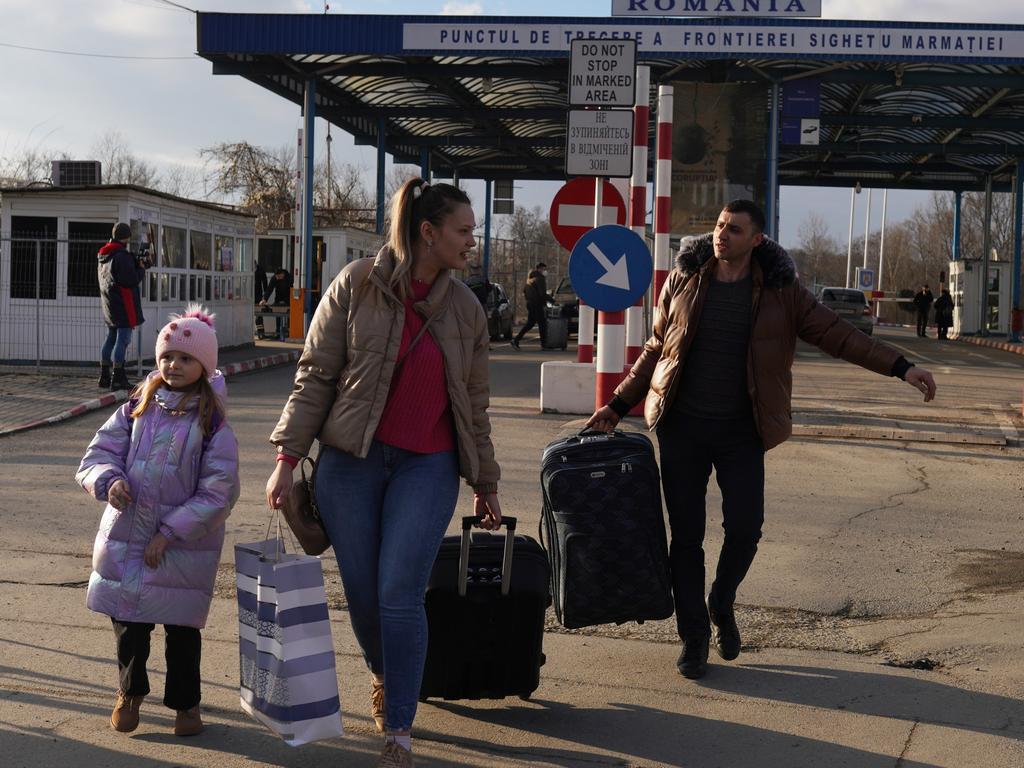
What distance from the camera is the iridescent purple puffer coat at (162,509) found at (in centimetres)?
420

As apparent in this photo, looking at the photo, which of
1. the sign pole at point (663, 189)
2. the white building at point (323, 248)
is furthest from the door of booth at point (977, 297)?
the sign pole at point (663, 189)

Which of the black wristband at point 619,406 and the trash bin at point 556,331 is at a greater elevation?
the black wristband at point 619,406

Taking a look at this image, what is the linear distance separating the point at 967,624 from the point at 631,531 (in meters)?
1.92

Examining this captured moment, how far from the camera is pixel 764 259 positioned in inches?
202

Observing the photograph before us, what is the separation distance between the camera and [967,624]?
5.83 meters

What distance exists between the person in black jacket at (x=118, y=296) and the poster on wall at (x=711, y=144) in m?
10.9

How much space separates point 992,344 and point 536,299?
1476cm

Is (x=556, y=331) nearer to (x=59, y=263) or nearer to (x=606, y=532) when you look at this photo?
(x=59, y=263)

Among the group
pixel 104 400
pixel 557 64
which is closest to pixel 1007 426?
pixel 104 400

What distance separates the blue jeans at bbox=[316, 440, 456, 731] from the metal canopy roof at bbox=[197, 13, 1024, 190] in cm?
1915

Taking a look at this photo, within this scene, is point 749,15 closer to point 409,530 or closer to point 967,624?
point 967,624

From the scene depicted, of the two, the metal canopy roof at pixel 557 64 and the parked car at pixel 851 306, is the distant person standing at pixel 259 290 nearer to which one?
the metal canopy roof at pixel 557 64

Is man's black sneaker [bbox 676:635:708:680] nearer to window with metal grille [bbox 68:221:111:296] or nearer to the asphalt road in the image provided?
the asphalt road

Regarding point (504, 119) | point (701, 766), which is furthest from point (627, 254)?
point (504, 119)
